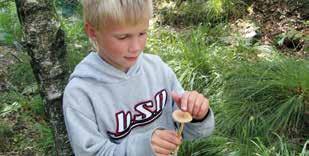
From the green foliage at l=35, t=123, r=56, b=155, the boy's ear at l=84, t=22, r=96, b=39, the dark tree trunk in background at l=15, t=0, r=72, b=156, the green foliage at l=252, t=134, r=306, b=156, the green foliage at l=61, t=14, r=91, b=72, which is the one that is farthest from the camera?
the green foliage at l=61, t=14, r=91, b=72

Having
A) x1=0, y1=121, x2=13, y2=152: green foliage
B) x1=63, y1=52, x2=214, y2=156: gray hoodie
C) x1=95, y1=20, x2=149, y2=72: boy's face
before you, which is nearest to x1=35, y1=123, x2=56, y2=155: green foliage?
x1=0, y1=121, x2=13, y2=152: green foliage

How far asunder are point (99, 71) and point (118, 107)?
147 millimetres

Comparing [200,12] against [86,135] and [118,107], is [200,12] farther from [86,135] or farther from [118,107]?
→ [86,135]

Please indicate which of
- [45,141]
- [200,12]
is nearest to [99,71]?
[45,141]

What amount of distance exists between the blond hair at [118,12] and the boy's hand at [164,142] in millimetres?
387

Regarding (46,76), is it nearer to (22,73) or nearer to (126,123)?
(126,123)

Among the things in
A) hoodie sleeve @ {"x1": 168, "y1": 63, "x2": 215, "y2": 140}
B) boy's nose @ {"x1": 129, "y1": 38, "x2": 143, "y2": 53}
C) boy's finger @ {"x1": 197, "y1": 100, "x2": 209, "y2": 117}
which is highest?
boy's nose @ {"x1": 129, "y1": 38, "x2": 143, "y2": 53}

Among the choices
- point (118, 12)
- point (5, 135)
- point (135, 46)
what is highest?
point (118, 12)

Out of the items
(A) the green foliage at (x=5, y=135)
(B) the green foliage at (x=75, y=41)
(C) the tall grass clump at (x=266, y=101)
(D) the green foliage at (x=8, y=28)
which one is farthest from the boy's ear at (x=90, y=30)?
(D) the green foliage at (x=8, y=28)

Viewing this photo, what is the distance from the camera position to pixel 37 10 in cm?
225

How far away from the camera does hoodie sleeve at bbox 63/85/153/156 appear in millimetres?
1643

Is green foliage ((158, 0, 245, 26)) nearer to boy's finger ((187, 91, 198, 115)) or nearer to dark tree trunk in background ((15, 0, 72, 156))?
dark tree trunk in background ((15, 0, 72, 156))

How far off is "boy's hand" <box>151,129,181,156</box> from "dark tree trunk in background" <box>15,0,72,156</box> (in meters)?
0.93

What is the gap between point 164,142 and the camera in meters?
1.52
